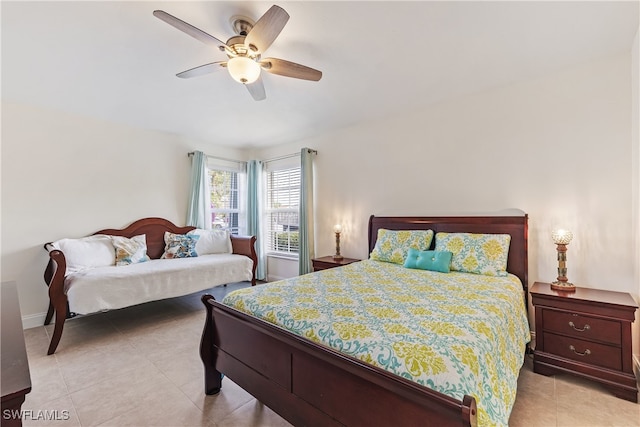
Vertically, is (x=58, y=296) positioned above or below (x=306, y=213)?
below

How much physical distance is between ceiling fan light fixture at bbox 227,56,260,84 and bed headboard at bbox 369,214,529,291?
90.7 inches

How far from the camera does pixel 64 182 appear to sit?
3422 mm

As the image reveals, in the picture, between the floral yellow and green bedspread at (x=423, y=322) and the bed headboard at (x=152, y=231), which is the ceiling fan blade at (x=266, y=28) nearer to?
the floral yellow and green bedspread at (x=423, y=322)

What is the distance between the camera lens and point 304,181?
14.4ft

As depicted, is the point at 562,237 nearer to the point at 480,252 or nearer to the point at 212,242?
the point at 480,252

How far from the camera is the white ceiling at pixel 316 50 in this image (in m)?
1.78

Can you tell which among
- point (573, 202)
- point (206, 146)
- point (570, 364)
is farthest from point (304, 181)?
point (570, 364)

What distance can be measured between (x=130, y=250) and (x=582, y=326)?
450 centimetres

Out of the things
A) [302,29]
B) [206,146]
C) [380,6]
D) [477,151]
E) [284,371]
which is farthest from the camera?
[206,146]

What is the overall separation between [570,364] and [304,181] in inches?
137

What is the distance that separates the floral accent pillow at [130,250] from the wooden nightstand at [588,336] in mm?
4157

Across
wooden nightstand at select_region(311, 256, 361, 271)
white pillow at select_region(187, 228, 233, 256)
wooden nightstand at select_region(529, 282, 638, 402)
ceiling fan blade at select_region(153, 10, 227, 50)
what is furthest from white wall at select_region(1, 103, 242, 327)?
wooden nightstand at select_region(529, 282, 638, 402)

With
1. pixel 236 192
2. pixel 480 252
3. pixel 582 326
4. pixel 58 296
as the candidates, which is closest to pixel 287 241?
pixel 236 192

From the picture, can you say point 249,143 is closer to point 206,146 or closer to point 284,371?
point 206,146
